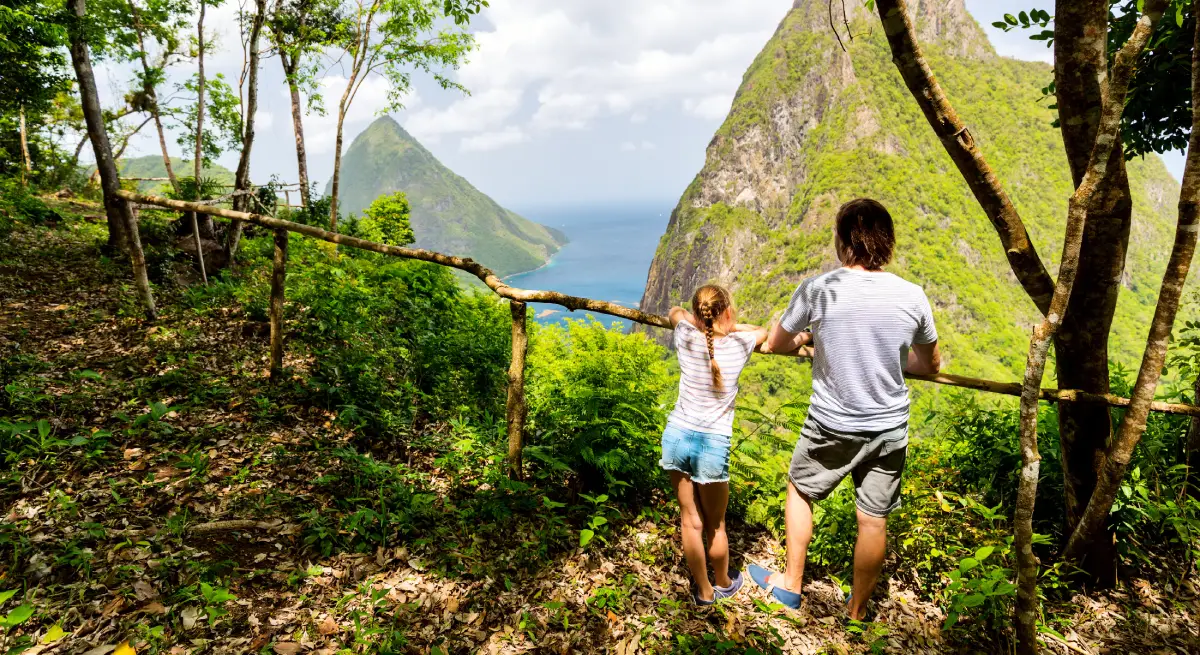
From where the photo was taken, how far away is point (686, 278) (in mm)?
144500

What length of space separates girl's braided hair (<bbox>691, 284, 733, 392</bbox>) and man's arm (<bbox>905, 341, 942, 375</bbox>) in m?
0.98

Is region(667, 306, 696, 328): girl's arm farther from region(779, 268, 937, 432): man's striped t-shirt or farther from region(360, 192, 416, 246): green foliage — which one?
region(360, 192, 416, 246): green foliage

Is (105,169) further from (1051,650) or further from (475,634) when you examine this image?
(1051,650)

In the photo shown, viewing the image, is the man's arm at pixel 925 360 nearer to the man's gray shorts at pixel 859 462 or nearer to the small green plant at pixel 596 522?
the man's gray shorts at pixel 859 462

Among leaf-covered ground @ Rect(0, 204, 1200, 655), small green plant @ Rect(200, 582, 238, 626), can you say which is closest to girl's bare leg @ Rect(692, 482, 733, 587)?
leaf-covered ground @ Rect(0, 204, 1200, 655)

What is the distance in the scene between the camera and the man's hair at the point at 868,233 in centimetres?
252

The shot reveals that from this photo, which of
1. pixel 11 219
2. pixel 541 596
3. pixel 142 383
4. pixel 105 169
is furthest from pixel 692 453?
pixel 11 219

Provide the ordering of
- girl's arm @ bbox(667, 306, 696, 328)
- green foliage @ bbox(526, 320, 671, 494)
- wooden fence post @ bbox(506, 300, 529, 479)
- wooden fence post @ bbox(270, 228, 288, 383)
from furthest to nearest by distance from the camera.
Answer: wooden fence post @ bbox(270, 228, 288, 383) < green foliage @ bbox(526, 320, 671, 494) < wooden fence post @ bbox(506, 300, 529, 479) < girl's arm @ bbox(667, 306, 696, 328)

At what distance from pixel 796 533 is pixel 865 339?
3.91 ft

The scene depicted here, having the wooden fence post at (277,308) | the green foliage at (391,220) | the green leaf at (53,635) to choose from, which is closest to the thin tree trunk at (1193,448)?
the green leaf at (53,635)

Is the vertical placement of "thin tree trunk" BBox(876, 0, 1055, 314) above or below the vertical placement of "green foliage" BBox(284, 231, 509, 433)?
above

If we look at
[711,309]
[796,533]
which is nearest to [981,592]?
[796,533]

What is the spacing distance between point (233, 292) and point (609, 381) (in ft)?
22.3

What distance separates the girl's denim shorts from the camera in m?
2.74
